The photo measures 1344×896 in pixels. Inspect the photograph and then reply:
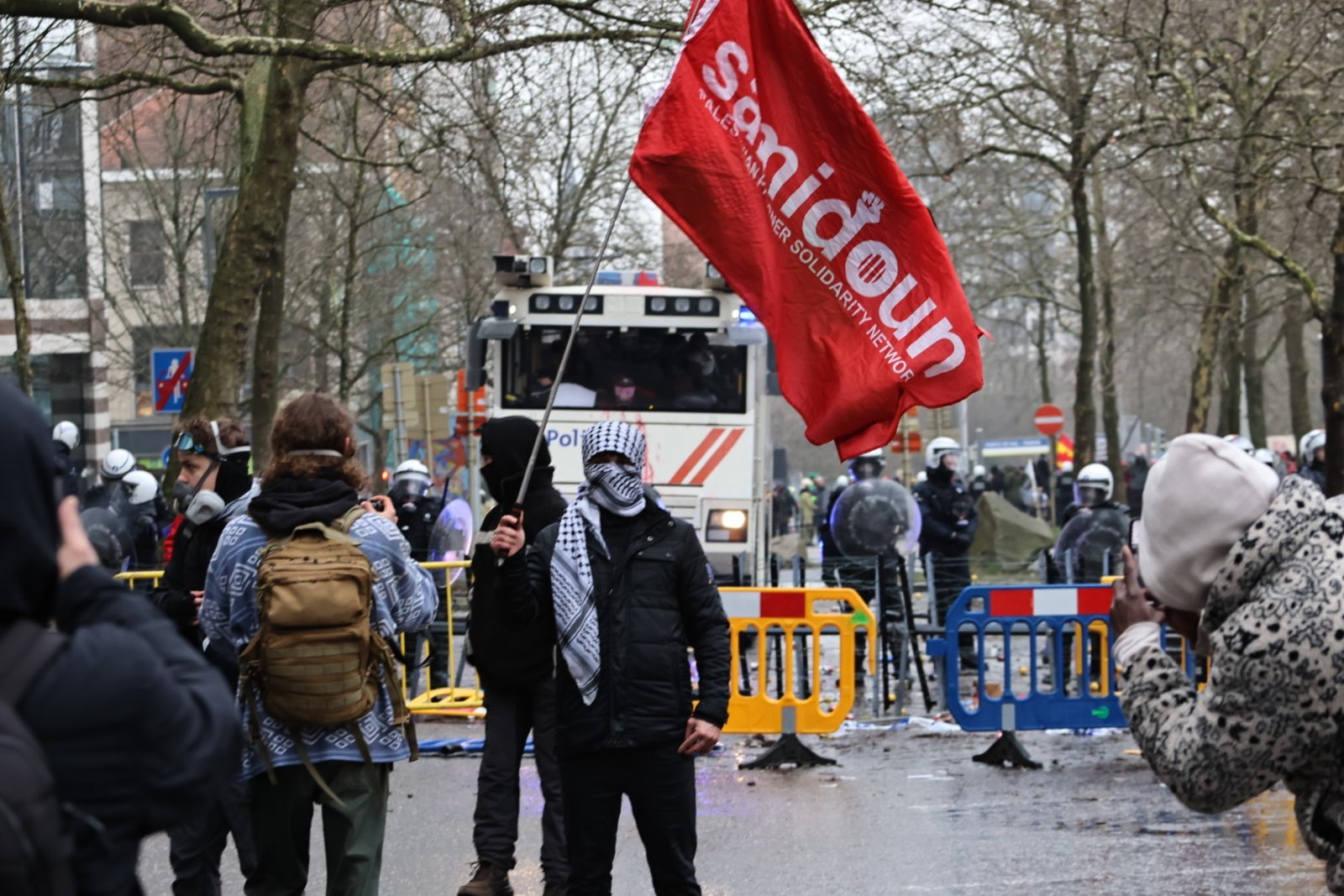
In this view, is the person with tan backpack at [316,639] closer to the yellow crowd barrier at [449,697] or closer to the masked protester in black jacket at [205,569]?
the masked protester in black jacket at [205,569]

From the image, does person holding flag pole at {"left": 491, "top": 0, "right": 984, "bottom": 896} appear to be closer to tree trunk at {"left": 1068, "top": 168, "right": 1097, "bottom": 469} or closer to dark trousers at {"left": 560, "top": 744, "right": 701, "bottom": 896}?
dark trousers at {"left": 560, "top": 744, "right": 701, "bottom": 896}

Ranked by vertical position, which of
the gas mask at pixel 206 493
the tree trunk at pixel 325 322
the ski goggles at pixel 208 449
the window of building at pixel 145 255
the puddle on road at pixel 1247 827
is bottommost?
the puddle on road at pixel 1247 827

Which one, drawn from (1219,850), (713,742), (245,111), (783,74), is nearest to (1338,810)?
(713,742)

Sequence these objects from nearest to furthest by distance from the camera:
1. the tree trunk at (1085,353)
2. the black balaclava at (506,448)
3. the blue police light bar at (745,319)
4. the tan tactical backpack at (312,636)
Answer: the tan tactical backpack at (312,636)
the black balaclava at (506,448)
the blue police light bar at (745,319)
the tree trunk at (1085,353)

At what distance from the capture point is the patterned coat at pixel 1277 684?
122 inches

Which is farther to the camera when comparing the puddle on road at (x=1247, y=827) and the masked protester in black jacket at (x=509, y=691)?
the puddle on road at (x=1247, y=827)

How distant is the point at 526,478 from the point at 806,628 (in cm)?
591

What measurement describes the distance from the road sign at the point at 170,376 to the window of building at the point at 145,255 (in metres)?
13.6

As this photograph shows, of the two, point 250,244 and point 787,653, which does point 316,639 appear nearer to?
point 787,653

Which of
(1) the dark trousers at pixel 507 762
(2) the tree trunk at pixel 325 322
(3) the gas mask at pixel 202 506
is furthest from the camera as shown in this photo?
(2) the tree trunk at pixel 325 322

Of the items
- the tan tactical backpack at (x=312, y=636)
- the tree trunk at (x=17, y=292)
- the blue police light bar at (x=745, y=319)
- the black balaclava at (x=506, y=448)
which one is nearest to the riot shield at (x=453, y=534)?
the blue police light bar at (x=745, y=319)

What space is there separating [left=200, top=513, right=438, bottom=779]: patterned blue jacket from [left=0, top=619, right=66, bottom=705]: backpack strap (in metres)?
2.90

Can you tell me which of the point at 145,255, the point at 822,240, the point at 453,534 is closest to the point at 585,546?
the point at 822,240

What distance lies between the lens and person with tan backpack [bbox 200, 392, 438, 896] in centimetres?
525
